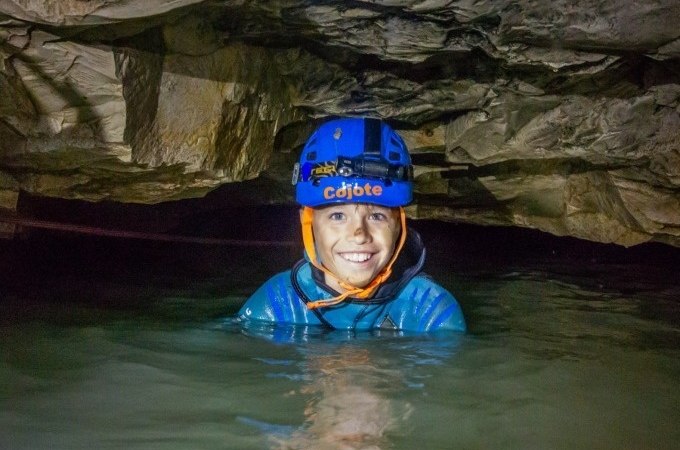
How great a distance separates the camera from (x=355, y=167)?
403 cm

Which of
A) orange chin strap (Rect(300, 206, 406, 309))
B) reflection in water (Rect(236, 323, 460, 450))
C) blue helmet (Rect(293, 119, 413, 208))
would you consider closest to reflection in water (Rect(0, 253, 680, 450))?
reflection in water (Rect(236, 323, 460, 450))

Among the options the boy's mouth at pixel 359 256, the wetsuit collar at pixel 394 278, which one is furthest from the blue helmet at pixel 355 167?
the wetsuit collar at pixel 394 278

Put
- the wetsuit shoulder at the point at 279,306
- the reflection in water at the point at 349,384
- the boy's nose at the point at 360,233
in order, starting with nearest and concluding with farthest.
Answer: the reflection in water at the point at 349,384
the boy's nose at the point at 360,233
the wetsuit shoulder at the point at 279,306

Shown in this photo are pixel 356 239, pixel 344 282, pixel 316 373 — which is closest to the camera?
pixel 316 373

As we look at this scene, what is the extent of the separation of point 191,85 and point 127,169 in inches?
31.0

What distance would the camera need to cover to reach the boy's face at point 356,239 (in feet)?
13.0

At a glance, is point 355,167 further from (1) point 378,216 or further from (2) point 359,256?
(2) point 359,256

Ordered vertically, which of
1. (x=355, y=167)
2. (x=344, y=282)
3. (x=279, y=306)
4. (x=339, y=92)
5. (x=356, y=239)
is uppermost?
(x=339, y=92)

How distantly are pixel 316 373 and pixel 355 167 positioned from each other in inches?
52.7

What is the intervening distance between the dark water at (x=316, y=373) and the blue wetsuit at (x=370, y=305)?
0.14 metres

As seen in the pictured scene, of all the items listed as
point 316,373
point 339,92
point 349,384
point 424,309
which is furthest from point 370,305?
point 339,92

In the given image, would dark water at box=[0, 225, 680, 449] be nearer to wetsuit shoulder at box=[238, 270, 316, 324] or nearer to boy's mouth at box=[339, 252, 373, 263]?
wetsuit shoulder at box=[238, 270, 316, 324]

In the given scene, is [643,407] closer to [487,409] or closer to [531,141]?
[487,409]

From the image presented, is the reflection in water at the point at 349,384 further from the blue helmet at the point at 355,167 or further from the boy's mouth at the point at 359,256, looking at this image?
the blue helmet at the point at 355,167
